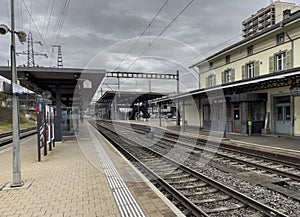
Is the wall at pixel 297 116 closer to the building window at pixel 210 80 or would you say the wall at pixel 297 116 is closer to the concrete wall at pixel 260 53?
the concrete wall at pixel 260 53

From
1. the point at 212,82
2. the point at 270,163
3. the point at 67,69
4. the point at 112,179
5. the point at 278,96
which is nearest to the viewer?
the point at 112,179

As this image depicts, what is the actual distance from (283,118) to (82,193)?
1529 centimetres

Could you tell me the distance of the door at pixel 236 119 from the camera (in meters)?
19.3

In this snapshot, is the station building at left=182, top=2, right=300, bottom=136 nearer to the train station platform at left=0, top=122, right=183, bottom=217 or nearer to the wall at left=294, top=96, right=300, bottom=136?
the wall at left=294, top=96, right=300, bottom=136

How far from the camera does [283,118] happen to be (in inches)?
665

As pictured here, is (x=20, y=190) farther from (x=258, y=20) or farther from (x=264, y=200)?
(x=258, y=20)

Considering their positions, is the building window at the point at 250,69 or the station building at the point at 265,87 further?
the building window at the point at 250,69

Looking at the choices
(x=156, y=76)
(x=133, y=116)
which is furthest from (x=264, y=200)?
(x=133, y=116)

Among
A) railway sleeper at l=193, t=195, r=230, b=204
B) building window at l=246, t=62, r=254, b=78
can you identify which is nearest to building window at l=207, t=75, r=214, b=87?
building window at l=246, t=62, r=254, b=78

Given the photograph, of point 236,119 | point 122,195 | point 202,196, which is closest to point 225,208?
point 202,196

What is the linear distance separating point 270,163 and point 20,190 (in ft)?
25.7

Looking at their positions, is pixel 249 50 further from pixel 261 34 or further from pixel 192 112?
pixel 192 112

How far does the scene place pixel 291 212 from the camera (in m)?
4.79

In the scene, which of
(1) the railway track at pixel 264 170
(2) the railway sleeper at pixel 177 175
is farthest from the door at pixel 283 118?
(2) the railway sleeper at pixel 177 175
